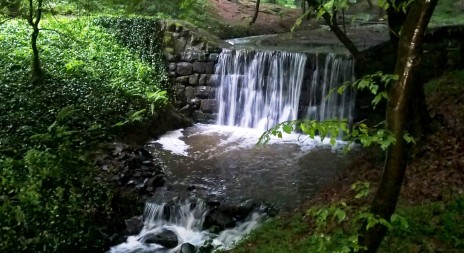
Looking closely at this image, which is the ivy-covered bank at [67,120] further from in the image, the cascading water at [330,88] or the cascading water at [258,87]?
the cascading water at [330,88]

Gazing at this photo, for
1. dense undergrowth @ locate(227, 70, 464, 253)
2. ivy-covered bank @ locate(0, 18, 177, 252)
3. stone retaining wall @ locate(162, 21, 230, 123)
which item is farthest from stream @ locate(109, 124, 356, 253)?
stone retaining wall @ locate(162, 21, 230, 123)

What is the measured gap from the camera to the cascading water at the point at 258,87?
11.9m

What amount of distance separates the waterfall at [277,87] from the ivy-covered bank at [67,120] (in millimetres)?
1878

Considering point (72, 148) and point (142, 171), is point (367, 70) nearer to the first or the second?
point (142, 171)

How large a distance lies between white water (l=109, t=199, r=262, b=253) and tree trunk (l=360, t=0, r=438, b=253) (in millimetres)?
4185

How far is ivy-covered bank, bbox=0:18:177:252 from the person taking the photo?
6.31 m

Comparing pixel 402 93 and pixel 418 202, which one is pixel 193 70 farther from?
pixel 402 93

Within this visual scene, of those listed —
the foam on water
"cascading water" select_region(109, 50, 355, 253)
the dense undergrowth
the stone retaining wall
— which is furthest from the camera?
the stone retaining wall

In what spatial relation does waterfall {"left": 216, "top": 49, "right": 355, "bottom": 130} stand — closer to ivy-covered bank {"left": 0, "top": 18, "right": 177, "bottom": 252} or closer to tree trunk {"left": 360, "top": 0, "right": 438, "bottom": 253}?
ivy-covered bank {"left": 0, "top": 18, "right": 177, "bottom": 252}

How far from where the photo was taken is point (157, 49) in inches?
526

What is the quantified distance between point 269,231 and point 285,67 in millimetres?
6978

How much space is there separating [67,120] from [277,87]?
5.63 metres

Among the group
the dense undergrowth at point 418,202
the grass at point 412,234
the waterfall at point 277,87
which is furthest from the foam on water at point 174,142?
the grass at point 412,234

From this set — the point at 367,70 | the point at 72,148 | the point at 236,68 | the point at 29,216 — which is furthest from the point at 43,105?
the point at 367,70
